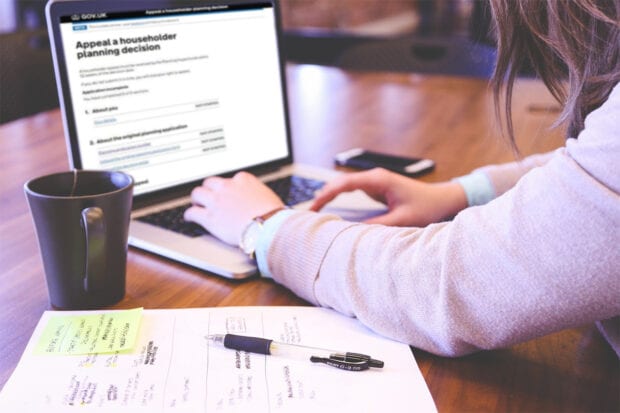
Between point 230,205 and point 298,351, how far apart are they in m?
0.27

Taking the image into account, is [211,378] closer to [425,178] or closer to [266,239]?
[266,239]

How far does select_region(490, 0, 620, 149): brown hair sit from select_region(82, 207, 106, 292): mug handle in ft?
1.45

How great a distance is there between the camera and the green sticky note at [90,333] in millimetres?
585

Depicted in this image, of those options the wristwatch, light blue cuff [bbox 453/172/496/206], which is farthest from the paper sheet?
light blue cuff [bbox 453/172/496/206]

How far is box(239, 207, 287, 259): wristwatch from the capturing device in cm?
75

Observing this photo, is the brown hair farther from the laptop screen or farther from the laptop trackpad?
the laptop screen

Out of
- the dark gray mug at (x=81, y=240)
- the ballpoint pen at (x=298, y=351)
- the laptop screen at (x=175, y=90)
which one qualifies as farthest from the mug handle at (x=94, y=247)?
the laptop screen at (x=175, y=90)

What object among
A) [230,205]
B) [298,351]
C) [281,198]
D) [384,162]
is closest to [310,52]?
[384,162]

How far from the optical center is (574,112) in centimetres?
67

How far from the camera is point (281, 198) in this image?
0.98 metres

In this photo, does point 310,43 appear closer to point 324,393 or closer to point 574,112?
point 574,112

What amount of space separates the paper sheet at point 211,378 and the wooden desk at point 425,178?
1.4 inches

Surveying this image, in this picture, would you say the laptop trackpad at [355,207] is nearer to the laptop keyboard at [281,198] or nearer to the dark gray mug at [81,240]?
the laptop keyboard at [281,198]

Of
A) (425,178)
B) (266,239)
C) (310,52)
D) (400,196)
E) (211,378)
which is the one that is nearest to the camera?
(211,378)
